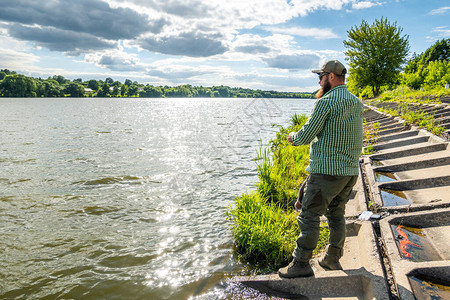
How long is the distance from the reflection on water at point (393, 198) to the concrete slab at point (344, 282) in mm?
1939

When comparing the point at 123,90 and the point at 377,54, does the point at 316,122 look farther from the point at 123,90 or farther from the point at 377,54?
the point at 123,90

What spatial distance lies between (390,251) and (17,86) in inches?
4891

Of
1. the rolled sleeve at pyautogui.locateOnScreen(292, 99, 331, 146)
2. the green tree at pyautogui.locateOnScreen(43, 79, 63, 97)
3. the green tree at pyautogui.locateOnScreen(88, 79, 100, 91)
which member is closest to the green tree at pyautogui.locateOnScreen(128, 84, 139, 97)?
the green tree at pyautogui.locateOnScreen(88, 79, 100, 91)

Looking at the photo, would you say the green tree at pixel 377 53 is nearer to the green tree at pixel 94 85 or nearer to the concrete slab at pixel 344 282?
the concrete slab at pixel 344 282

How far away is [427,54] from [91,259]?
91208 mm

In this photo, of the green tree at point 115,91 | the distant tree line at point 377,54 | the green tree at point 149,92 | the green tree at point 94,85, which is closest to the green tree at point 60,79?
the green tree at point 94,85

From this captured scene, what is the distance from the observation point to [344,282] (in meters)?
3.38

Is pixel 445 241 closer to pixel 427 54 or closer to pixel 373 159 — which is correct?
pixel 373 159

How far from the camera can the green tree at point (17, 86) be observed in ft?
324

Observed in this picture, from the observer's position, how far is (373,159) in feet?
29.5

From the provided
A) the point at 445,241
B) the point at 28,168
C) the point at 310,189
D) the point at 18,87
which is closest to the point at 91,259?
the point at 310,189

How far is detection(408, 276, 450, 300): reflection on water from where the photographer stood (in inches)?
114

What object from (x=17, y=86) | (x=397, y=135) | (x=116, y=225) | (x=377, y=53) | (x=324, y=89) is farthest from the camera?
(x=17, y=86)

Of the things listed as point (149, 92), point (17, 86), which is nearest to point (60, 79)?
point (149, 92)
